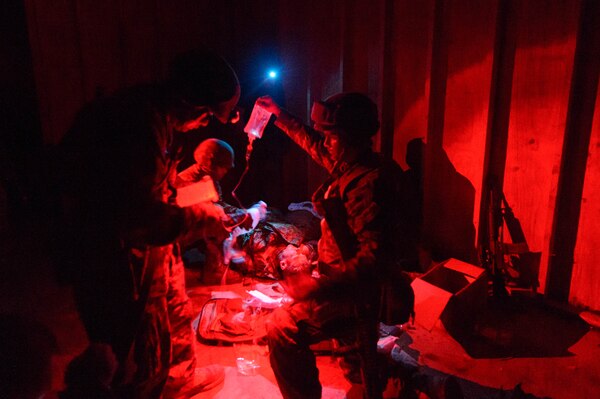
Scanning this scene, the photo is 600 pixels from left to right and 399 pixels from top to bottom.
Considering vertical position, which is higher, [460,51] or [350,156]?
[460,51]

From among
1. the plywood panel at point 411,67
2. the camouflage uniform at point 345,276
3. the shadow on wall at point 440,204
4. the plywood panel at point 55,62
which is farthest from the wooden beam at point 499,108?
the plywood panel at point 55,62

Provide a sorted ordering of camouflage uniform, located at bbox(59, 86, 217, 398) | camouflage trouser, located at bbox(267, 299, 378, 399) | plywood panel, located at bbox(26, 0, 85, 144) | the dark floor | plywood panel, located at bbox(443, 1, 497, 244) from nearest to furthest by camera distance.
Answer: camouflage uniform, located at bbox(59, 86, 217, 398) < camouflage trouser, located at bbox(267, 299, 378, 399) < the dark floor < plywood panel, located at bbox(443, 1, 497, 244) < plywood panel, located at bbox(26, 0, 85, 144)

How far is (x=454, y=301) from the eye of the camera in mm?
3934

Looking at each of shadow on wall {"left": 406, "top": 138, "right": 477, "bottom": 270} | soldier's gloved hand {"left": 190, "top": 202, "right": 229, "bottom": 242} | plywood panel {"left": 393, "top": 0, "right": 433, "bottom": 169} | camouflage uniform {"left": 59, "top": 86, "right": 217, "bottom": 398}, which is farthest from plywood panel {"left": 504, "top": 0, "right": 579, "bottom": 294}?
camouflage uniform {"left": 59, "top": 86, "right": 217, "bottom": 398}

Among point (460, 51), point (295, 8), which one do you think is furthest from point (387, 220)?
point (295, 8)

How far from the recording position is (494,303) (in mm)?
4539

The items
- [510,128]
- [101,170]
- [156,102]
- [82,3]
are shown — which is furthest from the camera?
[82,3]

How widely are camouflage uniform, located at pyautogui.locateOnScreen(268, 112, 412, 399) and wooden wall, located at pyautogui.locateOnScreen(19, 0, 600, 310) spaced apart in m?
2.49

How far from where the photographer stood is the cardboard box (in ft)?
12.8

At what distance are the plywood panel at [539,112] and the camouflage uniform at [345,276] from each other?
2454 mm

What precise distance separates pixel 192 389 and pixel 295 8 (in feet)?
19.5

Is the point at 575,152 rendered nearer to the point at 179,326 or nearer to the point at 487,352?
the point at 487,352

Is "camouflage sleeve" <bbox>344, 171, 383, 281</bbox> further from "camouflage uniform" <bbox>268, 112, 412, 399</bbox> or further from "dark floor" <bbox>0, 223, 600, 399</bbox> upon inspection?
"dark floor" <bbox>0, 223, 600, 399</bbox>

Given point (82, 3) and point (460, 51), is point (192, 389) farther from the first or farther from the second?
point (82, 3)
